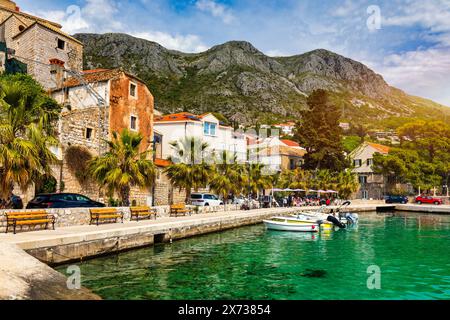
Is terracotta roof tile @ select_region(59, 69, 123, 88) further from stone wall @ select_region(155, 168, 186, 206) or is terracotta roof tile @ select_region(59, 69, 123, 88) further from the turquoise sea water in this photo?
the turquoise sea water

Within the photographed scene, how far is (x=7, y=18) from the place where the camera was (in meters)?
58.7

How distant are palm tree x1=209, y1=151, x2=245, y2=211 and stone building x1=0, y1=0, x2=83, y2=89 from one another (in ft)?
88.7

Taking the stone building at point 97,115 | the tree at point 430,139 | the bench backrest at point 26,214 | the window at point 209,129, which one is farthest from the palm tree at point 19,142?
the tree at point 430,139

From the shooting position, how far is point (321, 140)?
7462 centimetres

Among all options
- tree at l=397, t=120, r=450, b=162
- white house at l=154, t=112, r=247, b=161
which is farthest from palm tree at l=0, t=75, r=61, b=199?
tree at l=397, t=120, r=450, b=162

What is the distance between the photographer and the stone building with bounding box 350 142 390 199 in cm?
7600

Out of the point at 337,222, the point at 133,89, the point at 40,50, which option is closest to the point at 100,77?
the point at 133,89

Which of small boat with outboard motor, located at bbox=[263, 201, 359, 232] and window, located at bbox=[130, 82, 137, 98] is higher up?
window, located at bbox=[130, 82, 137, 98]

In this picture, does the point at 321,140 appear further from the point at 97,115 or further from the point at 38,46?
the point at 38,46

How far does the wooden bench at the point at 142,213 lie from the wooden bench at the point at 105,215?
1.29 metres

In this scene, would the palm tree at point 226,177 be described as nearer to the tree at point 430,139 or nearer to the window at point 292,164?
the window at point 292,164

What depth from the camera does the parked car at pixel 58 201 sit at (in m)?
20.9
